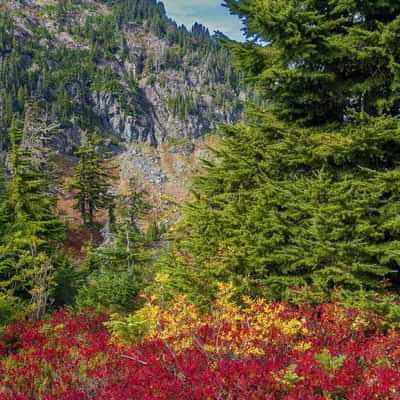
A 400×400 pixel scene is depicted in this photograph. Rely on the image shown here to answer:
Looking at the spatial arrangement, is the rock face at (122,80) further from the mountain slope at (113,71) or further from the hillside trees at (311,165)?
the hillside trees at (311,165)

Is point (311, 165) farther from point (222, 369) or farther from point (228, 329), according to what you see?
point (222, 369)

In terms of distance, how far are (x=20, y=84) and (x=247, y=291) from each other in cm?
10839

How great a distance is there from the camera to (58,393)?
522 centimetres

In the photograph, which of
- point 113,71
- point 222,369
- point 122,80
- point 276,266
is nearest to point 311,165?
point 276,266

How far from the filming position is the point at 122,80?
13088cm

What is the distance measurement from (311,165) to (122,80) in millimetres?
136483

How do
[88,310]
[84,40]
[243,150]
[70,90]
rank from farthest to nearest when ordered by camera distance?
1. [84,40]
2. [70,90]
3. [88,310]
4. [243,150]

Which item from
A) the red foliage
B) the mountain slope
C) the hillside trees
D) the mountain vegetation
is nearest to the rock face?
the mountain slope

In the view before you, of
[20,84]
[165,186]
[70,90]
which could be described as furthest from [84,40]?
[165,186]

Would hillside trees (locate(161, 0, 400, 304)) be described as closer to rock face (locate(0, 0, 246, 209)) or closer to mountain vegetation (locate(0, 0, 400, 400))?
mountain vegetation (locate(0, 0, 400, 400))

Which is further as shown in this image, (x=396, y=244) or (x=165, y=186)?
(x=165, y=186)

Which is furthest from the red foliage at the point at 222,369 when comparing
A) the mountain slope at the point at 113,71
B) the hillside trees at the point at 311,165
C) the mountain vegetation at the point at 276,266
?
the mountain slope at the point at 113,71

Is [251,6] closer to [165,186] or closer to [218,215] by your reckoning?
[218,215]

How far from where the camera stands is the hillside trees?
21.0 ft
